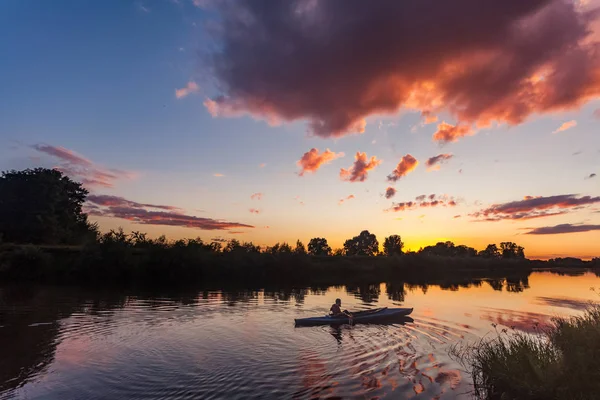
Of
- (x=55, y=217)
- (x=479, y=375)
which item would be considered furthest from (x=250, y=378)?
(x=55, y=217)

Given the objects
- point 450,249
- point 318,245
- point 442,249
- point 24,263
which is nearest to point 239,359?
point 24,263

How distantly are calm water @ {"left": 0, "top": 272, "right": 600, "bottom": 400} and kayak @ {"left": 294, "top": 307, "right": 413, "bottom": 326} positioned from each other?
0.73 meters

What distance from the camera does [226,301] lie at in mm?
33562

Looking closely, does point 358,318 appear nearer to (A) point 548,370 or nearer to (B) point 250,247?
(A) point 548,370

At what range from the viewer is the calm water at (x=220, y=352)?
11633 mm

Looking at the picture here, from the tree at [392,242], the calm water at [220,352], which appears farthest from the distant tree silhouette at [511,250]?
the calm water at [220,352]

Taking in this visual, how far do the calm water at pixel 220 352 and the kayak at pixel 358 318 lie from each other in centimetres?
73

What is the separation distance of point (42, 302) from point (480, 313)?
113 ft

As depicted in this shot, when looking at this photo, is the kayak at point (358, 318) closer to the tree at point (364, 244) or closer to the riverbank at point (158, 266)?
the riverbank at point (158, 266)

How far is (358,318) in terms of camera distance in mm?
23891

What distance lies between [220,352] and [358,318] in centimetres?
1064

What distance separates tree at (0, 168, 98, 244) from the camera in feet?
225

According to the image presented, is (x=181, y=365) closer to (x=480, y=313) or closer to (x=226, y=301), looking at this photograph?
(x=226, y=301)

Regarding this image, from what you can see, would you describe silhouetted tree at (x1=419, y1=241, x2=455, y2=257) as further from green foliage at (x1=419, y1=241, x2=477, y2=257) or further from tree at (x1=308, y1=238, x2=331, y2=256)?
tree at (x1=308, y1=238, x2=331, y2=256)
